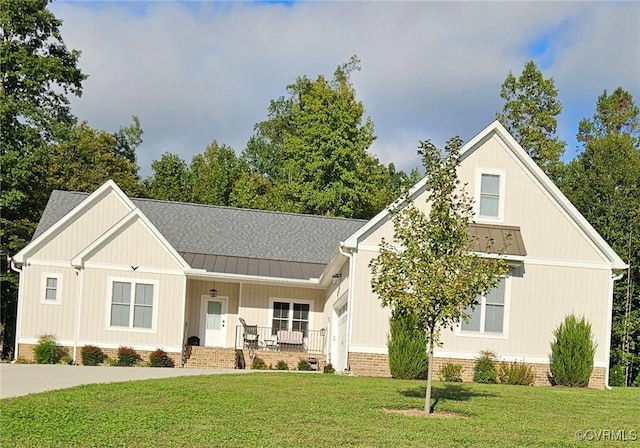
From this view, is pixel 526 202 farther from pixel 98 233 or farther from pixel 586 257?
pixel 98 233

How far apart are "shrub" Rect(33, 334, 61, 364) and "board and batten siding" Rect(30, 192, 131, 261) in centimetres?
286

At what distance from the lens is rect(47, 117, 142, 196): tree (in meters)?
42.2

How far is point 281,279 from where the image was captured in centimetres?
2806

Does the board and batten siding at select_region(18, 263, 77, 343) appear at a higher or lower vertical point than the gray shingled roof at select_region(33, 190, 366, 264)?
lower

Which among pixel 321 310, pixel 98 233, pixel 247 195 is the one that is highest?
pixel 247 195

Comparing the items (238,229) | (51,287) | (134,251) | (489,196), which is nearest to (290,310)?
(238,229)

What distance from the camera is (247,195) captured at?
47.9m

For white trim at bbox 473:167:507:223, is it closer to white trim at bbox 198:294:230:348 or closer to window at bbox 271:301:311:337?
window at bbox 271:301:311:337

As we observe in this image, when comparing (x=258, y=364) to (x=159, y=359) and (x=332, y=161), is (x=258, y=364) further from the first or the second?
(x=332, y=161)

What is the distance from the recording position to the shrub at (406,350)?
70.5 ft

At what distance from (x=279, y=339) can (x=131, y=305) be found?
5.31m

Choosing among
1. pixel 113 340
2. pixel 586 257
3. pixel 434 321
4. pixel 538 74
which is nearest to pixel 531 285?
pixel 586 257

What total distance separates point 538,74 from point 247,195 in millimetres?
17498

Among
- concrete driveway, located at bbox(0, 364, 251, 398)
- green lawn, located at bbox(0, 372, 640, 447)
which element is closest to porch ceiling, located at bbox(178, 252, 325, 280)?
concrete driveway, located at bbox(0, 364, 251, 398)
